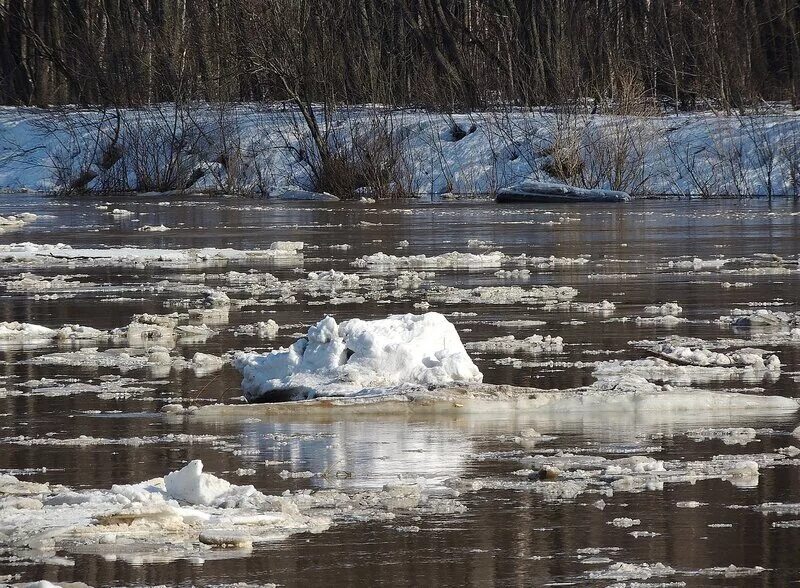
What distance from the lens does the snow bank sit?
8297 mm

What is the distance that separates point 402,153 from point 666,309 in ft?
80.2

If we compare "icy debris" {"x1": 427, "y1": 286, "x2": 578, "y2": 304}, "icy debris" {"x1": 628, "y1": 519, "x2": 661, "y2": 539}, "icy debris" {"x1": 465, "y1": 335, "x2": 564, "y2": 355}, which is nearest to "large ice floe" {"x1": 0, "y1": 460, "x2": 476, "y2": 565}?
"icy debris" {"x1": 628, "y1": 519, "x2": 661, "y2": 539}

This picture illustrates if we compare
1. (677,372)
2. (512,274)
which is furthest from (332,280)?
(677,372)

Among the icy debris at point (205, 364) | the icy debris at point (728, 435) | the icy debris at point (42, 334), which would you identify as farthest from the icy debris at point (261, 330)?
the icy debris at point (728, 435)

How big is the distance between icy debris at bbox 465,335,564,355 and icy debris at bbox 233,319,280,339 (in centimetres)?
145

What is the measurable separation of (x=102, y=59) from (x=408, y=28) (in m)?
9.35

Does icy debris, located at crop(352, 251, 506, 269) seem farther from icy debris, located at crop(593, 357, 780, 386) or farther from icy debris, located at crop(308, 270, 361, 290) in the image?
icy debris, located at crop(593, 357, 780, 386)

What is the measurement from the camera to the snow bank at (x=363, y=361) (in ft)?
27.2

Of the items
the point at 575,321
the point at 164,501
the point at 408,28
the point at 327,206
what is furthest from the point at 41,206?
the point at 164,501

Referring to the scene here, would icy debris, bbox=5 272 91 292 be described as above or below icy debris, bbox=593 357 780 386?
above

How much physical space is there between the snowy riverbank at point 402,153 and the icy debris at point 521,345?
23748 mm

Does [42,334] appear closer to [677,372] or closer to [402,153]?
[677,372]

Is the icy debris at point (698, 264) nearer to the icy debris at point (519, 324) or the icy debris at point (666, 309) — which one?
the icy debris at point (666, 309)

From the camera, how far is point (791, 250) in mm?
Result: 18844
